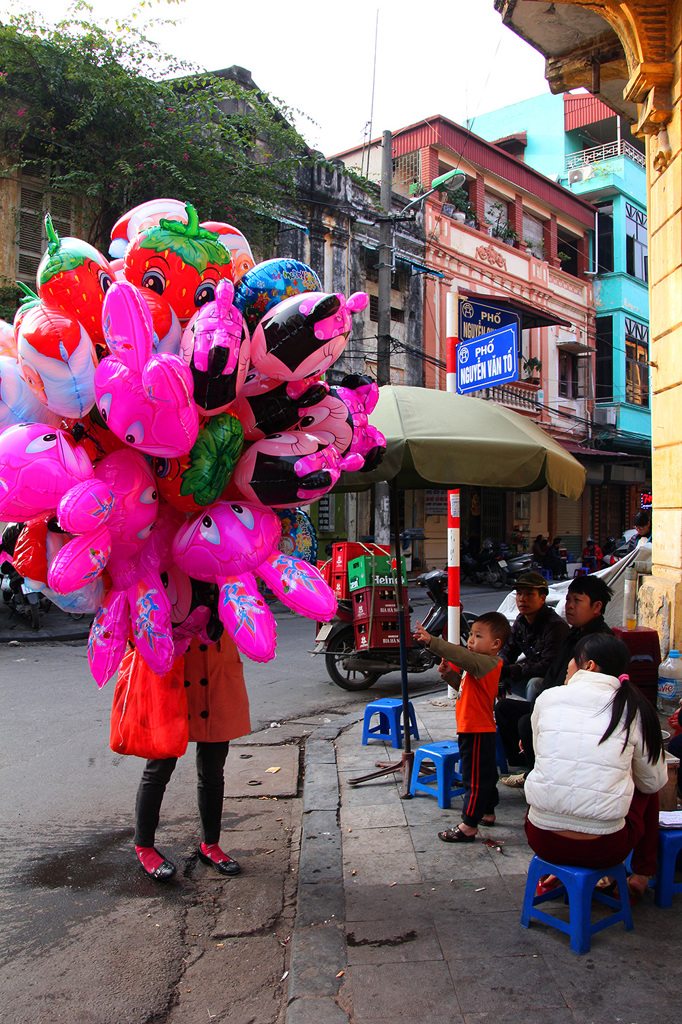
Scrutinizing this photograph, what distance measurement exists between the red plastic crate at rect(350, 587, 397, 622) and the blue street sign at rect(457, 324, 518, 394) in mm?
2198

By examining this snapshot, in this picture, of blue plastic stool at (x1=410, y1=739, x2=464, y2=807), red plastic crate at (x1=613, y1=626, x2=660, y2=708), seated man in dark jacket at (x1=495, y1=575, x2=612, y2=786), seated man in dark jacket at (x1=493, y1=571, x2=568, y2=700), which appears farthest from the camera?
red plastic crate at (x1=613, y1=626, x2=660, y2=708)

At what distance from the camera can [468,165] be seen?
18984 mm

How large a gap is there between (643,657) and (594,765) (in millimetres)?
2358

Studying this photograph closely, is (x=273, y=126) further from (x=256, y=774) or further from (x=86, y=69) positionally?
(x=256, y=774)

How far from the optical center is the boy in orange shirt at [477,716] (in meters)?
3.44

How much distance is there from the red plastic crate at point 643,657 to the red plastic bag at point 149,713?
2908 millimetres

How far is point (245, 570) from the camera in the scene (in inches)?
97.7

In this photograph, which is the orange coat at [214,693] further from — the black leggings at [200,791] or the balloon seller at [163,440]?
the balloon seller at [163,440]

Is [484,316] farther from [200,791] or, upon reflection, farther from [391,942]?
[391,942]

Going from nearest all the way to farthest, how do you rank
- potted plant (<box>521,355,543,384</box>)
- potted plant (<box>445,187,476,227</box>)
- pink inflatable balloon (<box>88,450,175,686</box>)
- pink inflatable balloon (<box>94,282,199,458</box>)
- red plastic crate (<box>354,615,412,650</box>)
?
pink inflatable balloon (<box>94,282,199,458</box>), pink inflatable balloon (<box>88,450,175,686</box>), red plastic crate (<box>354,615,412,650</box>), potted plant (<box>445,187,476,227</box>), potted plant (<box>521,355,543,384</box>)

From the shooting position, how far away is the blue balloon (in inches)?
104

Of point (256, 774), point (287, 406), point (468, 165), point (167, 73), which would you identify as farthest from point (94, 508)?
point (468, 165)

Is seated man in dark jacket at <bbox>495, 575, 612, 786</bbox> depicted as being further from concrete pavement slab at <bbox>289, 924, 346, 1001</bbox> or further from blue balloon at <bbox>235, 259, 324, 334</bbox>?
blue balloon at <bbox>235, 259, 324, 334</bbox>

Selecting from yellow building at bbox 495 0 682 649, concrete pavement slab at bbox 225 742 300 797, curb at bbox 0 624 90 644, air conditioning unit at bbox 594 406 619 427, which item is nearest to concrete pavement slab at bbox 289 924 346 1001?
concrete pavement slab at bbox 225 742 300 797
